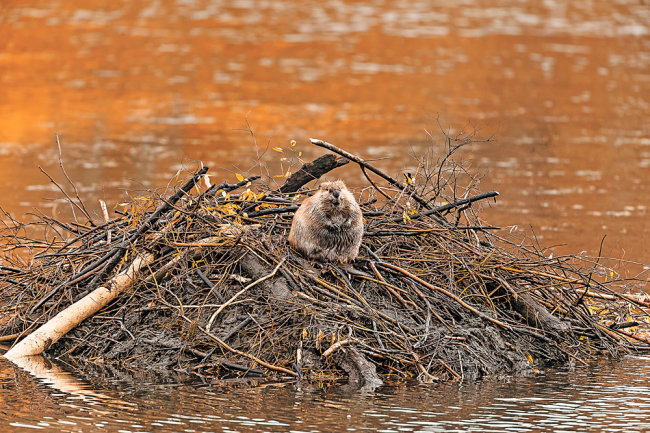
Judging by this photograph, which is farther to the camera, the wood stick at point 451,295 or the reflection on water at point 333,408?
the wood stick at point 451,295

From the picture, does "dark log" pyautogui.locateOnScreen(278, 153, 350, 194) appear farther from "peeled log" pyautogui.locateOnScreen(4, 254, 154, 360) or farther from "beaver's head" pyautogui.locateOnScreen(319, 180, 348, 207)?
"peeled log" pyautogui.locateOnScreen(4, 254, 154, 360)

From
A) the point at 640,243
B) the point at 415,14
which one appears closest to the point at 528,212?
the point at 640,243

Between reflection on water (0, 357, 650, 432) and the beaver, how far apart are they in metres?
1.28

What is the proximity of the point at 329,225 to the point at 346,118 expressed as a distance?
16316 mm

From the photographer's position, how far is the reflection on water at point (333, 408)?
7.99 metres

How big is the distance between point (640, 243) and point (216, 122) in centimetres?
1175

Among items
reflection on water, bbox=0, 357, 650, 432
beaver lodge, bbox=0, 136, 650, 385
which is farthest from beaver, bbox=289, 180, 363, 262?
reflection on water, bbox=0, 357, 650, 432

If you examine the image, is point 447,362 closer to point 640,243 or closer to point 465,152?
point 640,243

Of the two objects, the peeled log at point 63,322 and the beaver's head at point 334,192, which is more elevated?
the beaver's head at point 334,192

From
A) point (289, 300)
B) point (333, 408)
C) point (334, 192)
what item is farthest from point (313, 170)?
point (333, 408)

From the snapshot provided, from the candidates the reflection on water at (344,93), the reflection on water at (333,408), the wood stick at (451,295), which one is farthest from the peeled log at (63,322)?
the reflection on water at (344,93)

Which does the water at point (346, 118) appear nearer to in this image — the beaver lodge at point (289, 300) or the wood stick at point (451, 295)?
the beaver lodge at point (289, 300)

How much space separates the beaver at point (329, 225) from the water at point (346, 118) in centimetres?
129

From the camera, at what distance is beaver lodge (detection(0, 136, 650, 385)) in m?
9.22
